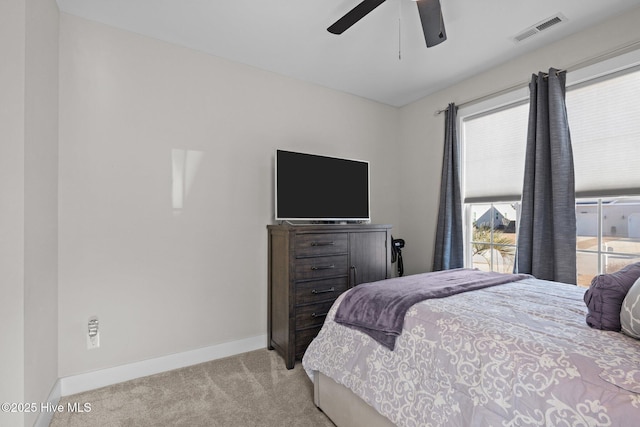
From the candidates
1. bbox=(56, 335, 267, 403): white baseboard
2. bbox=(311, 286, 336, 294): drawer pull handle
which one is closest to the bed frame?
bbox=(311, 286, 336, 294): drawer pull handle

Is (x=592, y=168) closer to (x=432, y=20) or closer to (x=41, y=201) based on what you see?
(x=432, y=20)

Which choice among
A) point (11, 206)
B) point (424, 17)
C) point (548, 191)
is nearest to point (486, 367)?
point (424, 17)

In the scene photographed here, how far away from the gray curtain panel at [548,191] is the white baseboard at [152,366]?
2.48m

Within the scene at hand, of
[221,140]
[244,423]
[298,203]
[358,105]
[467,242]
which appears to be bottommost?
[244,423]

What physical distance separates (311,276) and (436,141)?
2.16 m

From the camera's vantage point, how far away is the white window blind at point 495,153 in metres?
2.83

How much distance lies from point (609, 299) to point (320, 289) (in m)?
1.87

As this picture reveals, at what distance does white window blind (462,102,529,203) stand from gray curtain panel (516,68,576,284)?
0.70 feet

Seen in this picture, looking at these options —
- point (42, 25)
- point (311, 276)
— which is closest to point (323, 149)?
point (311, 276)

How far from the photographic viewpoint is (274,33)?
2.40 metres

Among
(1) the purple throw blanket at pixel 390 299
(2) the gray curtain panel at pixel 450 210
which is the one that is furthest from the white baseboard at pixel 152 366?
(2) the gray curtain panel at pixel 450 210

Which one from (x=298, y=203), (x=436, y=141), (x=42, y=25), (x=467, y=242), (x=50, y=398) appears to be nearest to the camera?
(x=42, y=25)

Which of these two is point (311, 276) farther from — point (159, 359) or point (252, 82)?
point (252, 82)

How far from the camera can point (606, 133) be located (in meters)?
2.29
